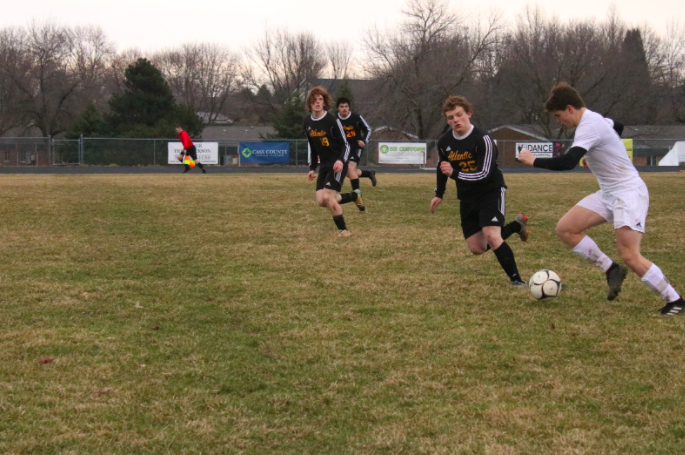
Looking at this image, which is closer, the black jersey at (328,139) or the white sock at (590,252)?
the white sock at (590,252)

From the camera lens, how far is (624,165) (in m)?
6.08

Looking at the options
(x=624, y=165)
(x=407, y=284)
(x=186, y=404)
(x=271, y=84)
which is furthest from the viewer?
(x=271, y=84)

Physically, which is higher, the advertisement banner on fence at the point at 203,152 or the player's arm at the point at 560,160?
the advertisement banner on fence at the point at 203,152

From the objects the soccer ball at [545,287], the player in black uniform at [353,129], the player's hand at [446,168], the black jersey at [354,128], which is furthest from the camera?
the black jersey at [354,128]

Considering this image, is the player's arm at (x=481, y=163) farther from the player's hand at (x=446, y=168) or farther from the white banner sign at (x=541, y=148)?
the white banner sign at (x=541, y=148)

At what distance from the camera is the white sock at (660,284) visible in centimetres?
589

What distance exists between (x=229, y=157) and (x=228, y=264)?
33451mm

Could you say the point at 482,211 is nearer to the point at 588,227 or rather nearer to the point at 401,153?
the point at 588,227

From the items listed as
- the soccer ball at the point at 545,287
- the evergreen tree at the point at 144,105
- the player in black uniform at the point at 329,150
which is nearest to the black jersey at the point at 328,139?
the player in black uniform at the point at 329,150

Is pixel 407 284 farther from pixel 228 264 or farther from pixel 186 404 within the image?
pixel 186 404

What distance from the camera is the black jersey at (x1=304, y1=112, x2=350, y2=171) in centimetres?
1070

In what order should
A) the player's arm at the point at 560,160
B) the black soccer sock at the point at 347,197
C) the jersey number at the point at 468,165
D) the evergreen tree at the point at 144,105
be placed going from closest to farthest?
the player's arm at the point at 560,160, the jersey number at the point at 468,165, the black soccer sock at the point at 347,197, the evergreen tree at the point at 144,105

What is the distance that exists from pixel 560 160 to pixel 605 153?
0.52m

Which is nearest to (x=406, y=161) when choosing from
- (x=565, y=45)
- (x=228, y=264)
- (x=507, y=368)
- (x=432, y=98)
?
(x=432, y=98)
